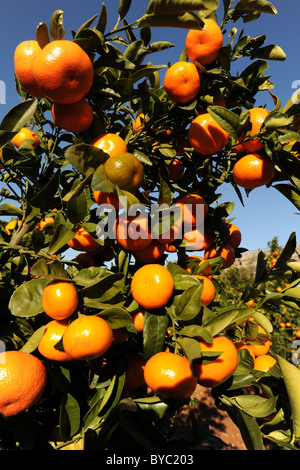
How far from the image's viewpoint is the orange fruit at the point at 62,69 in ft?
2.39

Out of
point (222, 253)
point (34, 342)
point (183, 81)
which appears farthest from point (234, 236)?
point (34, 342)

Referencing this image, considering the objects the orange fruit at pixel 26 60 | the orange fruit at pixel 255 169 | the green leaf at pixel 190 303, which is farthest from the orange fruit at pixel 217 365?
the orange fruit at pixel 26 60

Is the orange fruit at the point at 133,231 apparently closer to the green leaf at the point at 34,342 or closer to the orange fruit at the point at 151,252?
the orange fruit at the point at 151,252

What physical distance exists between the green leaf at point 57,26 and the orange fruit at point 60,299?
730 millimetres

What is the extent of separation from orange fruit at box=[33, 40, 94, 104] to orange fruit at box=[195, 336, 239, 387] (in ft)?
2.85

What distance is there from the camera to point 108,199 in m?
0.87

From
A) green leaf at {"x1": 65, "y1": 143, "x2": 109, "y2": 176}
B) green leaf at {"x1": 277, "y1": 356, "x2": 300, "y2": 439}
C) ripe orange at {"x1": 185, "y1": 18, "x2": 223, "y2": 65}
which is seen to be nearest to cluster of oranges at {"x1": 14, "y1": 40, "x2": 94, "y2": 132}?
green leaf at {"x1": 65, "y1": 143, "x2": 109, "y2": 176}

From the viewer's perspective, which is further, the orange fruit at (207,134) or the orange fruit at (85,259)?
the orange fruit at (85,259)

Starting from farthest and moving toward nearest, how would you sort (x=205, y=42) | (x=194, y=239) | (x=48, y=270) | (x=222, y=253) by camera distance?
(x=222, y=253)
(x=194, y=239)
(x=205, y=42)
(x=48, y=270)

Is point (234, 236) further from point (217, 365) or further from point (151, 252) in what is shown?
point (217, 365)

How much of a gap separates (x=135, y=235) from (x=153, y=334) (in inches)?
12.8

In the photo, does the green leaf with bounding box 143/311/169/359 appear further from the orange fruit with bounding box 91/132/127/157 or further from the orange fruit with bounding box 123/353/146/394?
the orange fruit with bounding box 91/132/127/157

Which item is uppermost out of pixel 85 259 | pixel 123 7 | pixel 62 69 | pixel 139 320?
pixel 123 7

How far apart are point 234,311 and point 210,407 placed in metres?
4.75
